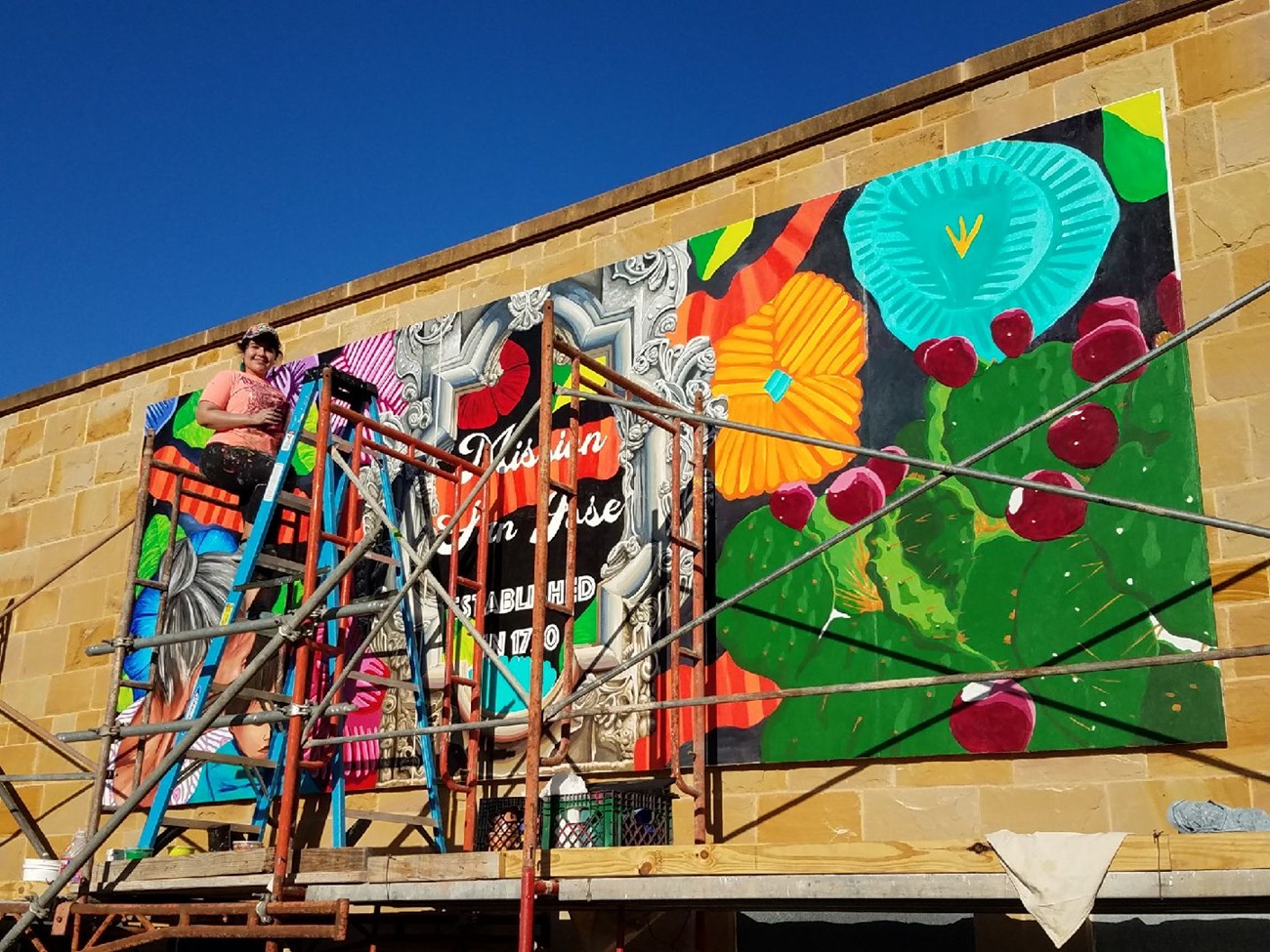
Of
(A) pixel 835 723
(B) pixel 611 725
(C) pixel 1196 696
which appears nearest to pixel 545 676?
(B) pixel 611 725

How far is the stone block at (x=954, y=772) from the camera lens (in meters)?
6.48

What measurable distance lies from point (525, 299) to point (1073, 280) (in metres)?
3.53

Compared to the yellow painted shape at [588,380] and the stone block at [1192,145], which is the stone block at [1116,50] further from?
the yellow painted shape at [588,380]

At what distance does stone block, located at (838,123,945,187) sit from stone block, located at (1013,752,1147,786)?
319cm

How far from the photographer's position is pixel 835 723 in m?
6.95

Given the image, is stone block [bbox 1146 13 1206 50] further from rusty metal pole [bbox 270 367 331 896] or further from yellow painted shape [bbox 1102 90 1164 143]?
rusty metal pole [bbox 270 367 331 896]

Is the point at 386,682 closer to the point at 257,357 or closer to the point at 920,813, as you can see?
the point at 257,357

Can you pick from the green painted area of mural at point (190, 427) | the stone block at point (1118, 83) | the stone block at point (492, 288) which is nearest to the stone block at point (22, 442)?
the green painted area of mural at point (190, 427)

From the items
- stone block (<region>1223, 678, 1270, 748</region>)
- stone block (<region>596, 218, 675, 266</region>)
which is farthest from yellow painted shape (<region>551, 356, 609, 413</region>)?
stone block (<region>1223, 678, 1270, 748</region>)

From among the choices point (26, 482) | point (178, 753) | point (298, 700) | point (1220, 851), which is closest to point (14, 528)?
point (26, 482)

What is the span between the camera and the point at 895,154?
777 centimetres

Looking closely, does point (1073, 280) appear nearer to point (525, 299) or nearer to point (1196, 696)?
point (1196, 696)

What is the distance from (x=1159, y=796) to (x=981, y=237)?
9.37ft

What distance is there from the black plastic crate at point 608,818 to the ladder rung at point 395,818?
0.61m
